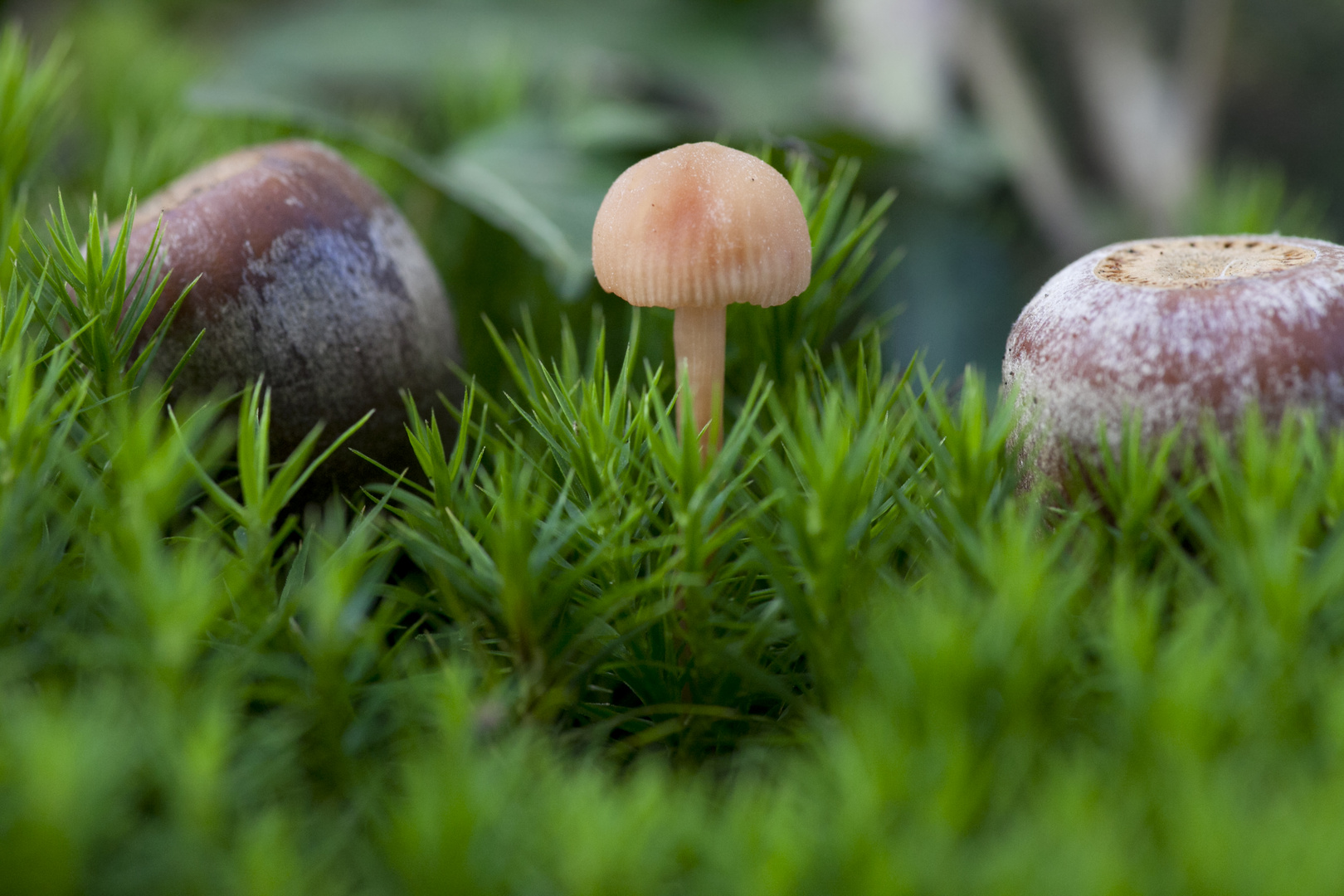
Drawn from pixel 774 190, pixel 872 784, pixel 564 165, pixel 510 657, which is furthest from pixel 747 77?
pixel 872 784

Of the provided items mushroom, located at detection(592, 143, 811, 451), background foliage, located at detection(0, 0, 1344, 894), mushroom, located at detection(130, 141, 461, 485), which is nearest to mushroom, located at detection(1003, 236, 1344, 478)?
background foliage, located at detection(0, 0, 1344, 894)

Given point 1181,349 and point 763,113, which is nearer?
point 1181,349

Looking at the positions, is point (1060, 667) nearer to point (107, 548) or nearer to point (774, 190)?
point (774, 190)

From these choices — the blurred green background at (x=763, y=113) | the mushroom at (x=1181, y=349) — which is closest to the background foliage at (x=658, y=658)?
the mushroom at (x=1181, y=349)

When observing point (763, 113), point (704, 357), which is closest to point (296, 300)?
point (704, 357)

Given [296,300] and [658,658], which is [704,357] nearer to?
[658,658]
